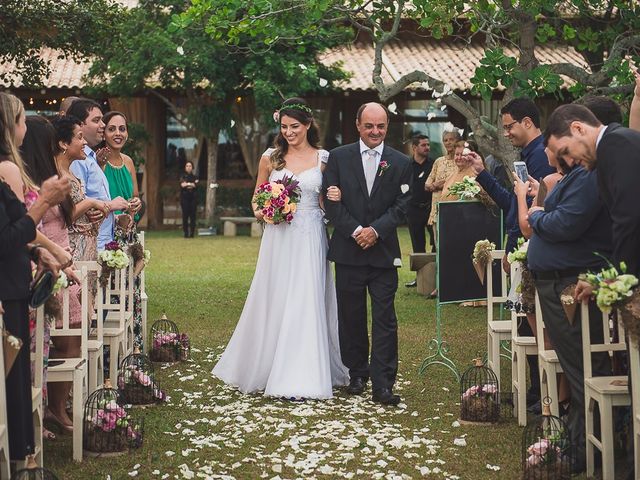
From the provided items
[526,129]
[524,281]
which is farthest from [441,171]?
[524,281]

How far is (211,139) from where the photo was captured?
2780 centimetres

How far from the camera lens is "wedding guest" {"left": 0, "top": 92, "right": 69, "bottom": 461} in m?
5.08

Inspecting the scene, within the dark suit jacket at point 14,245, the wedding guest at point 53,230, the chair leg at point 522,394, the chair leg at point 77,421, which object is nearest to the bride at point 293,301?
the chair leg at point 522,394

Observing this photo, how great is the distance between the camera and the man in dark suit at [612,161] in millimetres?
5078

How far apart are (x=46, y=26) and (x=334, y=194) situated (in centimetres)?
631

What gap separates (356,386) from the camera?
27.3ft

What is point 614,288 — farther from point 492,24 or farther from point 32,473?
point 492,24

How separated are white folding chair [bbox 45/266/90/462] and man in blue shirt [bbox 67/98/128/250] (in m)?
1.40

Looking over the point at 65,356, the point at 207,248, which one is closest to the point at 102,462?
the point at 65,356

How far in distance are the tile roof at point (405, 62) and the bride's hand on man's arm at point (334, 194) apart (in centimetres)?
1874

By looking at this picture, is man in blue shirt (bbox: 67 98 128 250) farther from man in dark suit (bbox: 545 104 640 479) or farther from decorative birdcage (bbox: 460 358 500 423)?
man in dark suit (bbox: 545 104 640 479)

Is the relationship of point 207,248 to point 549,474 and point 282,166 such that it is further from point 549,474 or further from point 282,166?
point 549,474

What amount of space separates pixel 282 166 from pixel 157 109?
21.8 m

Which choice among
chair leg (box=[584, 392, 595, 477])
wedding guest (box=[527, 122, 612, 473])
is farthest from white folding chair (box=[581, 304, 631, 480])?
wedding guest (box=[527, 122, 612, 473])
